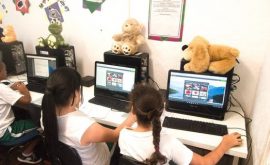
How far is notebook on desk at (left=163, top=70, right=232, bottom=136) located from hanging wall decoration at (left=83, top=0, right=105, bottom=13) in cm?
94

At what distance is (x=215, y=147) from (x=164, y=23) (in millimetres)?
1002

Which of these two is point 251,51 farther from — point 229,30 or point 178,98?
point 178,98

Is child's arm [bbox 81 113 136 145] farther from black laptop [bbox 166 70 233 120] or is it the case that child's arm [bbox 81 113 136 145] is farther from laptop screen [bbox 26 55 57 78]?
laptop screen [bbox 26 55 57 78]

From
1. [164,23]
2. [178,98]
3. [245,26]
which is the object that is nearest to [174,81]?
[178,98]

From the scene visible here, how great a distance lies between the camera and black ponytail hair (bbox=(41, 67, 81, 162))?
3.80ft

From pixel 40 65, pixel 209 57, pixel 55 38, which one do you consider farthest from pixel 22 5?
pixel 209 57

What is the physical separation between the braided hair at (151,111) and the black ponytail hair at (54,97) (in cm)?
36

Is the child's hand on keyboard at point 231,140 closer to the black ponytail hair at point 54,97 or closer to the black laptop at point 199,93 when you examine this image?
the black laptop at point 199,93

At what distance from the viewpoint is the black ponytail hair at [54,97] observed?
3.80 ft

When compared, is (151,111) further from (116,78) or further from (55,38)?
(55,38)

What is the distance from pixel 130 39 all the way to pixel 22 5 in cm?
133

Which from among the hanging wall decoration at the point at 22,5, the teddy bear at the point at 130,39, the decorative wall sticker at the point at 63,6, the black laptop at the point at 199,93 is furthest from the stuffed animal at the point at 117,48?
the hanging wall decoration at the point at 22,5

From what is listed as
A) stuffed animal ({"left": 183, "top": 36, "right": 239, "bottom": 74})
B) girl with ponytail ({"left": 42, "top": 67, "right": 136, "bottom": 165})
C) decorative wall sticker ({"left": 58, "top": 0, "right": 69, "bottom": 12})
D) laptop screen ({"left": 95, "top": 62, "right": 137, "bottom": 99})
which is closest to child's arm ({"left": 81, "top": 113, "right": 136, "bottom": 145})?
girl with ponytail ({"left": 42, "top": 67, "right": 136, "bottom": 165})

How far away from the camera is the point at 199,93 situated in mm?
1576
